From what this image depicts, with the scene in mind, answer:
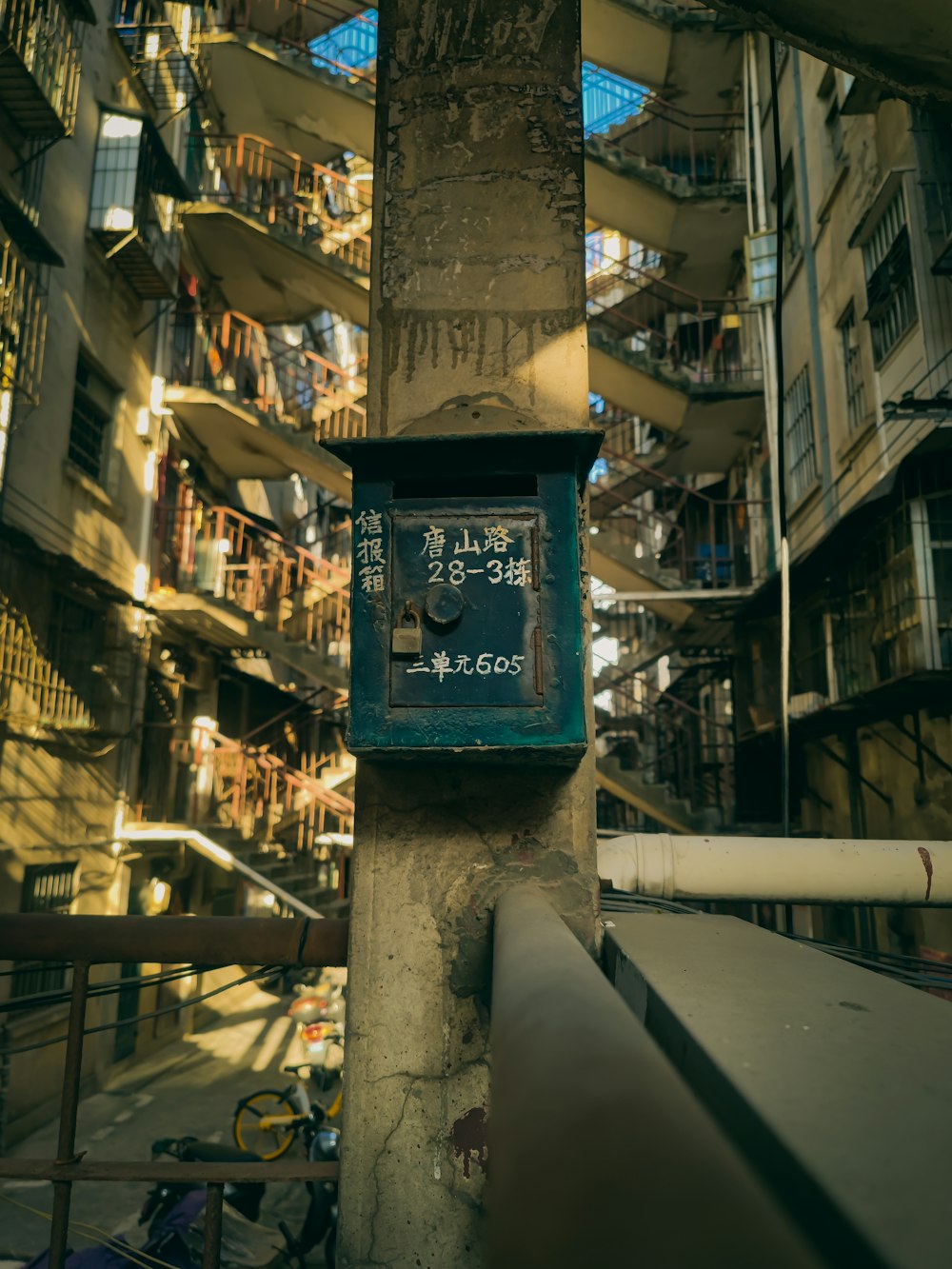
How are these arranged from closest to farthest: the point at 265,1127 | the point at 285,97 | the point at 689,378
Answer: the point at 265,1127 → the point at 689,378 → the point at 285,97

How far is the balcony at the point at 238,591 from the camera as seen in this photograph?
13125 mm

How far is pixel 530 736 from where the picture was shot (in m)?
2.11

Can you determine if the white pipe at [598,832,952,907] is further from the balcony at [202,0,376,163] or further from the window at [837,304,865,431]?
the balcony at [202,0,376,163]

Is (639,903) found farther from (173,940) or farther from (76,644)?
(76,644)

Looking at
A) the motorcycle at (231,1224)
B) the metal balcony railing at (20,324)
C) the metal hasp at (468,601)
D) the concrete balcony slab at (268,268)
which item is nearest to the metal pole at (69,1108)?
the metal hasp at (468,601)

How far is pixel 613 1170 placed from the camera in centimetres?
55

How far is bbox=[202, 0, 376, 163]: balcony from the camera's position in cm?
1385

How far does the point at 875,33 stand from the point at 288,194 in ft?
64.4

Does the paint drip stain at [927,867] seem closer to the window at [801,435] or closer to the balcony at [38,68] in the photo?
the balcony at [38,68]

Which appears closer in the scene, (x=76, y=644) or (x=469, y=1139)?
(x=469, y=1139)

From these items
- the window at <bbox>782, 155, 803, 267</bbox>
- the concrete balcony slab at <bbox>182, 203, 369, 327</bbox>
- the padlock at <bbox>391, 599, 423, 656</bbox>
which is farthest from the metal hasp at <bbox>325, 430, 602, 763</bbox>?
the window at <bbox>782, 155, 803, 267</bbox>

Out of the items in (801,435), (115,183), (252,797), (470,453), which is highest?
(115,183)

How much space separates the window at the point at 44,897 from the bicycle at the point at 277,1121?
2824mm

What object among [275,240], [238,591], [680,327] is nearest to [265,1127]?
[238,591]
